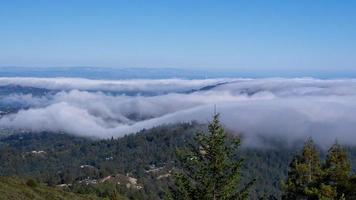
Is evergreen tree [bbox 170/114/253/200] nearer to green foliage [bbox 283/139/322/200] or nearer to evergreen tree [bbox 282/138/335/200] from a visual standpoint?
evergreen tree [bbox 282/138/335/200]

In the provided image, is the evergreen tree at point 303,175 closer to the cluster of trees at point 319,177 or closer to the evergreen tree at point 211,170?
the cluster of trees at point 319,177

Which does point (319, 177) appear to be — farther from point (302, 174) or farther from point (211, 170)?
point (211, 170)

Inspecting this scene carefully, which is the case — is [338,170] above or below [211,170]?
below

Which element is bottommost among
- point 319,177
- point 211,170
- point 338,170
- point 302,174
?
point 302,174

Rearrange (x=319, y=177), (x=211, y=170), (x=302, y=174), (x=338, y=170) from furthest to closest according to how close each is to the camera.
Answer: (x=302, y=174) < (x=319, y=177) < (x=338, y=170) < (x=211, y=170)

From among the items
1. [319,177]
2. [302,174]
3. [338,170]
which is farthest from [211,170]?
[302,174]

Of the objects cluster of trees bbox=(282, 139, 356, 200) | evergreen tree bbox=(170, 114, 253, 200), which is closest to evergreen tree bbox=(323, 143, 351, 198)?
cluster of trees bbox=(282, 139, 356, 200)

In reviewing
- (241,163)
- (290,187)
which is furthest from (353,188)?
(241,163)

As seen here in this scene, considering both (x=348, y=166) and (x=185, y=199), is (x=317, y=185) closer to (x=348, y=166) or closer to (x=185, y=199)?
(x=348, y=166)

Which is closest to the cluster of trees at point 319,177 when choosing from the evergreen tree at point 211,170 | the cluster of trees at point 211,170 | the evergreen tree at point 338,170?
the evergreen tree at point 338,170
